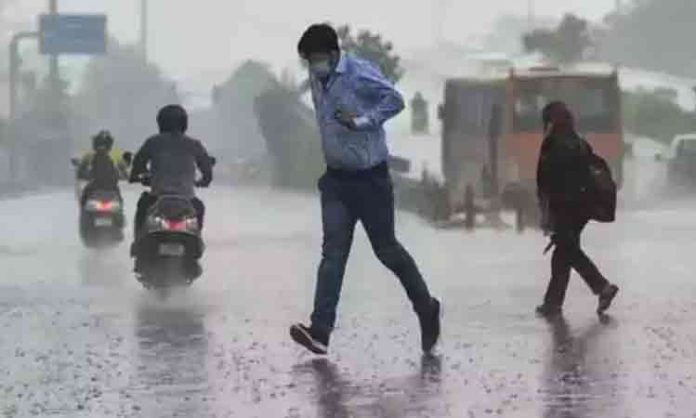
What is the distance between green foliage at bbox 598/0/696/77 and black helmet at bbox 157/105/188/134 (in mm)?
81900

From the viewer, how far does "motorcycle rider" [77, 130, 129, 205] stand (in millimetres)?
21531

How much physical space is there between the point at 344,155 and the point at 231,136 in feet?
321

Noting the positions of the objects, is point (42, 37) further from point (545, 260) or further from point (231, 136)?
point (545, 260)

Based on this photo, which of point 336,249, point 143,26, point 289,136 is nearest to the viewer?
point 336,249

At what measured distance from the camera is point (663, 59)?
98.0m

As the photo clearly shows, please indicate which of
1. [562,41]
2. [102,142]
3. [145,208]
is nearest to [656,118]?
[562,41]

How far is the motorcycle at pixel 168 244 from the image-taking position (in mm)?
14617

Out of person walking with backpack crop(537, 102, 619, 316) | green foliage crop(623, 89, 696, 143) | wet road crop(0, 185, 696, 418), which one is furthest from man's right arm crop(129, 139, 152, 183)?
green foliage crop(623, 89, 696, 143)

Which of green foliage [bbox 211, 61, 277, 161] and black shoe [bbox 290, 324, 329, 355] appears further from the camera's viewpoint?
green foliage [bbox 211, 61, 277, 161]

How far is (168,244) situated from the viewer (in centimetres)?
1468

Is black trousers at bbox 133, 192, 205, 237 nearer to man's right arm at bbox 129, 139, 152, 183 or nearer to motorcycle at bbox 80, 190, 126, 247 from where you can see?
man's right arm at bbox 129, 139, 152, 183

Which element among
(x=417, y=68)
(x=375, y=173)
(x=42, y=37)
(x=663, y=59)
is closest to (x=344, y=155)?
(x=375, y=173)

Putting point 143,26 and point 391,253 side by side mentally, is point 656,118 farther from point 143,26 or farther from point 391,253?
point 143,26

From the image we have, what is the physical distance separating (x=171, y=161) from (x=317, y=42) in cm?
526
